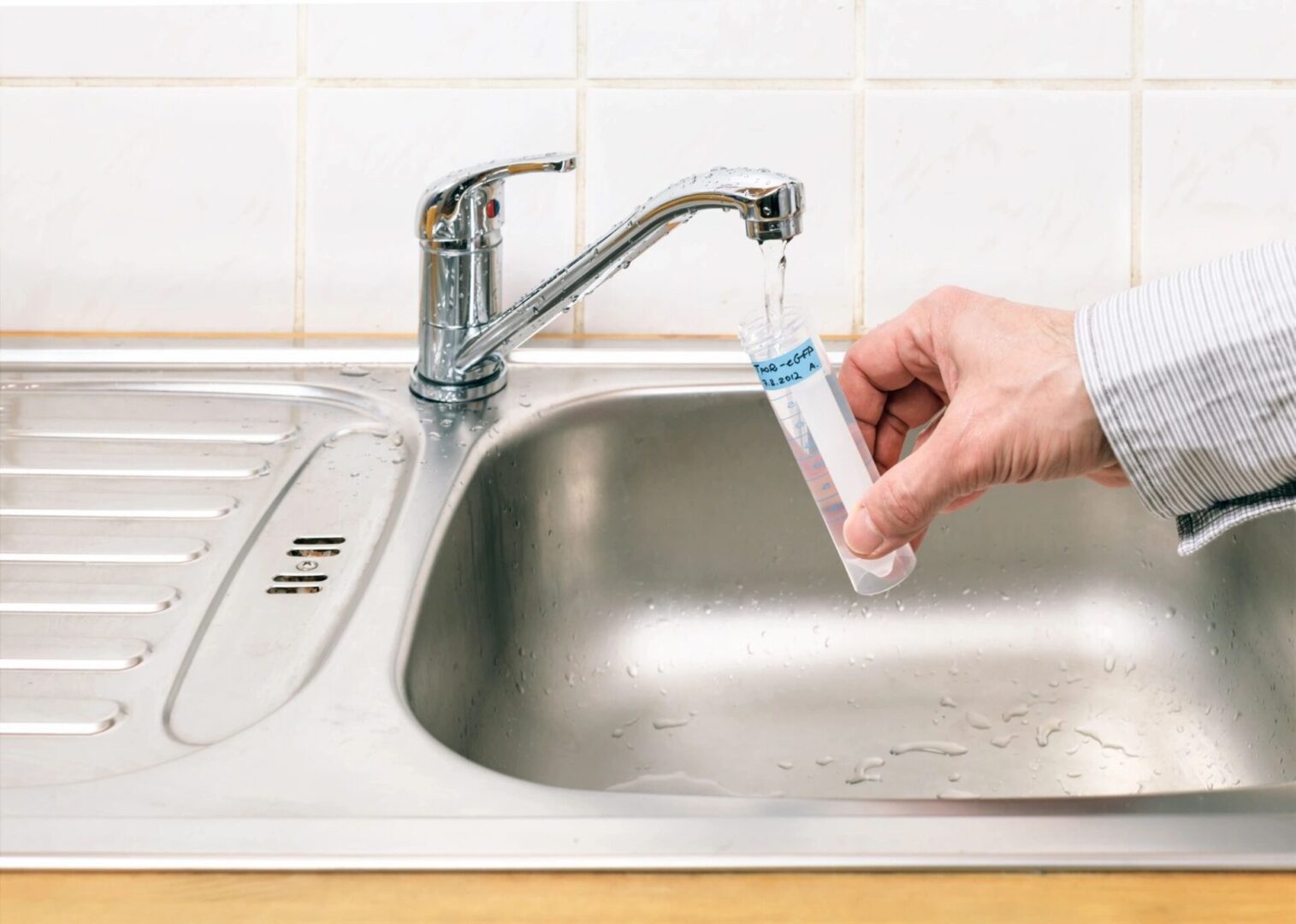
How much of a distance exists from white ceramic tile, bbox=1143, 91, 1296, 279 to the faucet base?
0.52 meters

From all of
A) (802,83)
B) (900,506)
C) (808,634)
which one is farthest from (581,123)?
(900,506)

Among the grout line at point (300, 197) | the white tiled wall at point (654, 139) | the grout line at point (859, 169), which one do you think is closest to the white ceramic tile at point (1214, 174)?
the white tiled wall at point (654, 139)

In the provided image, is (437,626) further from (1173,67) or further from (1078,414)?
(1173,67)

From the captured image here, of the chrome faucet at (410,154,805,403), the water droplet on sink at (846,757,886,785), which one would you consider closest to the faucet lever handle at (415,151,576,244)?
the chrome faucet at (410,154,805,403)

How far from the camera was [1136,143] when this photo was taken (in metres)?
0.96

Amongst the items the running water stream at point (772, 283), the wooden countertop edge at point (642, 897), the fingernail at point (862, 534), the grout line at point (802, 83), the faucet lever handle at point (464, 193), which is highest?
the grout line at point (802, 83)

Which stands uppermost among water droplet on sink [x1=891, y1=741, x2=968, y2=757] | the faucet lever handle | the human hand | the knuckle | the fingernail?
the faucet lever handle

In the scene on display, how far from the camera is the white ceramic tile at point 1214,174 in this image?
0.95m

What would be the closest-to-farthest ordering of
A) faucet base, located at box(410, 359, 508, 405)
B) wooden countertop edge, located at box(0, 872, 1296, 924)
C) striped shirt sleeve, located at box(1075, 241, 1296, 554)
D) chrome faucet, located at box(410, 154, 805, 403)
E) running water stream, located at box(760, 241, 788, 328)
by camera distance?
wooden countertop edge, located at box(0, 872, 1296, 924) → striped shirt sleeve, located at box(1075, 241, 1296, 554) → running water stream, located at box(760, 241, 788, 328) → chrome faucet, located at box(410, 154, 805, 403) → faucet base, located at box(410, 359, 508, 405)

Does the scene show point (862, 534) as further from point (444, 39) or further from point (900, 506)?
point (444, 39)

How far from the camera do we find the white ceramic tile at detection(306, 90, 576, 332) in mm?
963

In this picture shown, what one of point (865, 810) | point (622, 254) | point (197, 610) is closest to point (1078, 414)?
point (865, 810)

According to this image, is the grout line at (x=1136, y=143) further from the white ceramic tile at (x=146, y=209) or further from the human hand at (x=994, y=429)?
the white ceramic tile at (x=146, y=209)

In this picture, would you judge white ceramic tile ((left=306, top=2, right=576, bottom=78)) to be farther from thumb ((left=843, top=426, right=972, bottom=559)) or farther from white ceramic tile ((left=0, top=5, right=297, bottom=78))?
thumb ((left=843, top=426, right=972, bottom=559))
